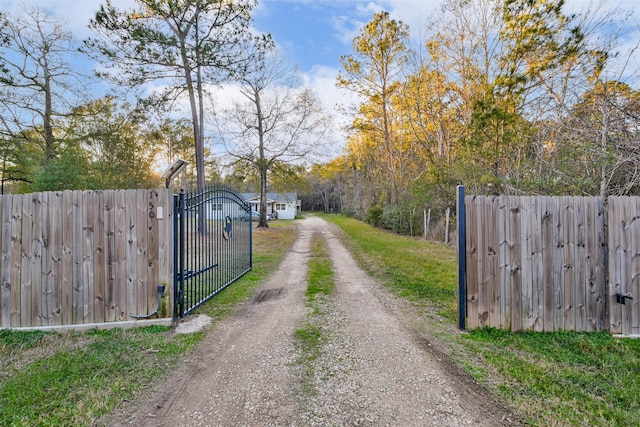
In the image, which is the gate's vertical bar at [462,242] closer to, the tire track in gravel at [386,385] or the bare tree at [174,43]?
the tire track in gravel at [386,385]

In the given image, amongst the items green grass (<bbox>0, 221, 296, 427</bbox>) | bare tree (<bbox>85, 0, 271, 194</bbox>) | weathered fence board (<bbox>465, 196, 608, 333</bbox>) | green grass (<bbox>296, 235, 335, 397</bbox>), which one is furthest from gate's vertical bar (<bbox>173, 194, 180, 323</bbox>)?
bare tree (<bbox>85, 0, 271, 194</bbox>)

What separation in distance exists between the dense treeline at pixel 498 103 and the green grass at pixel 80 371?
6.27 m

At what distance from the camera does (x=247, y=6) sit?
1223 centimetres

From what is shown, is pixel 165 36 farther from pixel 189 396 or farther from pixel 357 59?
pixel 189 396

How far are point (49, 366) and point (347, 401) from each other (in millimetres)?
2791

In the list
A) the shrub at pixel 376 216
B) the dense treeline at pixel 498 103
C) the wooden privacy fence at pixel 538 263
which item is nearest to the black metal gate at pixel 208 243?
the wooden privacy fence at pixel 538 263

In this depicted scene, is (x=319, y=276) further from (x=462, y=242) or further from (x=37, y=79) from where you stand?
(x=37, y=79)

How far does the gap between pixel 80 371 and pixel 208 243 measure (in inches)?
112

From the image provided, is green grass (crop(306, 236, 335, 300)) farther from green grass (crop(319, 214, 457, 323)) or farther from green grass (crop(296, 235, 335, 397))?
green grass (crop(319, 214, 457, 323))

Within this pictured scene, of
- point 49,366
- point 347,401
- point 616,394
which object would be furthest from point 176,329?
point 616,394

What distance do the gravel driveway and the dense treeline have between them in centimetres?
399

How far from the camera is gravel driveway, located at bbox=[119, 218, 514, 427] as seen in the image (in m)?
2.15

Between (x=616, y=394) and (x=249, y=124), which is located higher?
(x=249, y=124)

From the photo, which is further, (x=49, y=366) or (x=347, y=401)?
(x=49, y=366)
